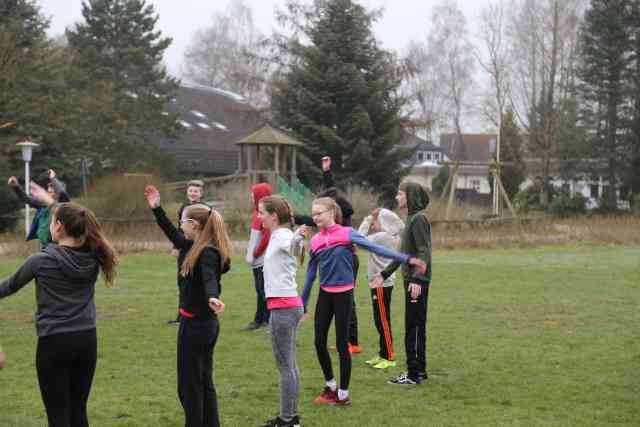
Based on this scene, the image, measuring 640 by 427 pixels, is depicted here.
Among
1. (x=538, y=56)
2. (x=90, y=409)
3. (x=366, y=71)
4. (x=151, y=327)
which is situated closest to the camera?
(x=90, y=409)

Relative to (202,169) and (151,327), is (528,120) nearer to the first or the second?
(202,169)

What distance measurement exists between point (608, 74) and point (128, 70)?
2785 cm

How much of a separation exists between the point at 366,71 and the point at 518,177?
767 inches

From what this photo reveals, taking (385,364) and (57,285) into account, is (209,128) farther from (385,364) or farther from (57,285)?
(57,285)

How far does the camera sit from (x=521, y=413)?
665 centimetres

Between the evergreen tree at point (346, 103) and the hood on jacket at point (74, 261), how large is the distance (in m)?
29.5

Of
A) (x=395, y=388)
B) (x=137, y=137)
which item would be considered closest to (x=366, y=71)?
(x=137, y=137)

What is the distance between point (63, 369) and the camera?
4.70 meters

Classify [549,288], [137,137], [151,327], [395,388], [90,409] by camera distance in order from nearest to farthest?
[90,409]
[395,388]
[151,327]
[549,288]
[137,137]

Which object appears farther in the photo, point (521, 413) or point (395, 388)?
point (395, 388)

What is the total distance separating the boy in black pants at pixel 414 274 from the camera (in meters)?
7.28

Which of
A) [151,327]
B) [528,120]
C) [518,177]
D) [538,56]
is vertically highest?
[538,56]

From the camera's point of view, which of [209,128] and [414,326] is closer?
[414,326]

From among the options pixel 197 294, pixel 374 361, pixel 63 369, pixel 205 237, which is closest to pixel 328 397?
pixel 374 361
